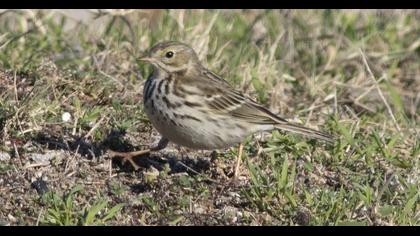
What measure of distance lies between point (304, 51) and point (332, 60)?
1.58 ft

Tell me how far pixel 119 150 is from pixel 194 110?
694mm

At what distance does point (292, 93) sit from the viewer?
30.6 ft

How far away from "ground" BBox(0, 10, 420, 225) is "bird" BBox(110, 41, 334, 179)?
0.24m

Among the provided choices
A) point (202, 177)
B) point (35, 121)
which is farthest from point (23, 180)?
point (202, 177)

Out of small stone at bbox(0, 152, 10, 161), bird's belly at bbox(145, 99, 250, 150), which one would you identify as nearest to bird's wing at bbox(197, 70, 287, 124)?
bird's belly at bbox(145, 99, 250, 150)

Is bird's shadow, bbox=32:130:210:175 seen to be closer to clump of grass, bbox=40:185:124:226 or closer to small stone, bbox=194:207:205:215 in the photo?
small stone, bbox=194:207:205:215

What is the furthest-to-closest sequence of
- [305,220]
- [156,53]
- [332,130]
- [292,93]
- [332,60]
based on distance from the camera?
[332,60]
[292,93]
[332,130]
[156,53]
[305,220]

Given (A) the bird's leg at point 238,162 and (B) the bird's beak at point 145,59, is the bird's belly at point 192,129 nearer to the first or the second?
(A) the bird's leg at point 238,162

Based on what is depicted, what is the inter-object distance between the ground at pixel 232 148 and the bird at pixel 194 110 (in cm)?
24

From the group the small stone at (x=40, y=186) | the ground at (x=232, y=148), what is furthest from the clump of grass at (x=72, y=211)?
the small stone at (x=40, y=186)

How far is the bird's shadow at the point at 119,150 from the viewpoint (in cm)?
727

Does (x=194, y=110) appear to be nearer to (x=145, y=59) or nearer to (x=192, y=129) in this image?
(x=192, y=129)

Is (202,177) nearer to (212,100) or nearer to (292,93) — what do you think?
(212,100)

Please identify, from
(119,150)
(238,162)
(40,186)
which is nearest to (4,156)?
(40,186)
